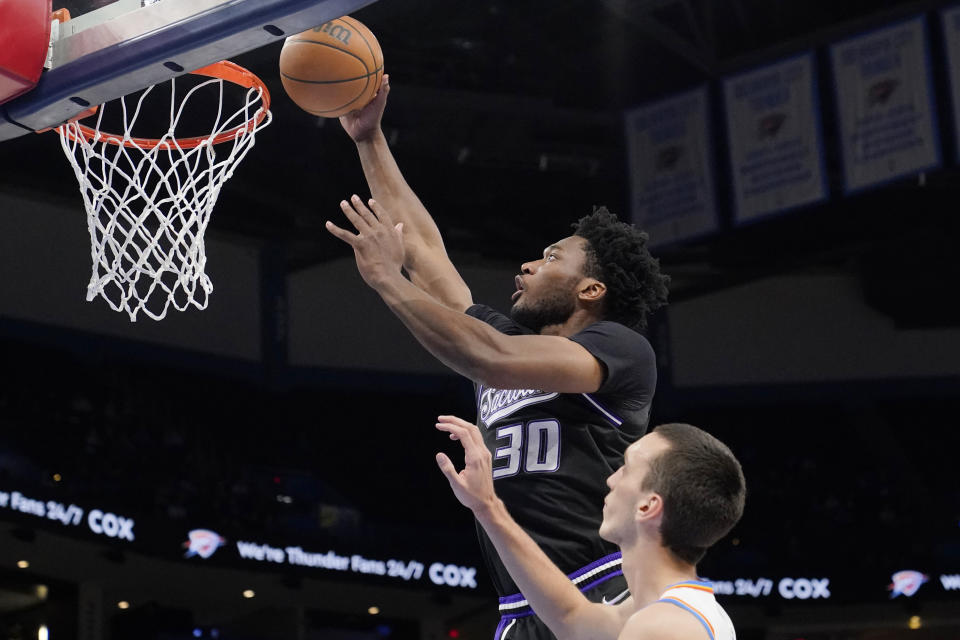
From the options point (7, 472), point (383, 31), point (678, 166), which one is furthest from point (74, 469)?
point (678, 166)

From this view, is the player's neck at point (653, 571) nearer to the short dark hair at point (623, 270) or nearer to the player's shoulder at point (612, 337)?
the player's shoulder at point (612, 337)

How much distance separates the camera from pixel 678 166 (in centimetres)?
1180

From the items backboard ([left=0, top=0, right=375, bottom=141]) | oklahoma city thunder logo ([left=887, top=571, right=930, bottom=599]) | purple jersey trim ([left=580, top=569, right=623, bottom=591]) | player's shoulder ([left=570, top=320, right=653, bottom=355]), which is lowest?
purple jersey trim ([left=580, top=569, right=623, bottom=591])

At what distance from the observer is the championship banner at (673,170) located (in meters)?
11.7

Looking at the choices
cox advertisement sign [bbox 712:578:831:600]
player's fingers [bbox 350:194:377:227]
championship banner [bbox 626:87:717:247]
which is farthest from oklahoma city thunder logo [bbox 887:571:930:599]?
player's fingers [bbox 350:194:377:227]

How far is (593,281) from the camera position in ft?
11.4

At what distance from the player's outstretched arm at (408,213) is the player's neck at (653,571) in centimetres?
146

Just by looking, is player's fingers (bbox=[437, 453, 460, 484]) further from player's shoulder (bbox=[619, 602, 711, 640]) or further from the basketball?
the basketball

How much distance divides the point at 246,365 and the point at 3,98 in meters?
12.2

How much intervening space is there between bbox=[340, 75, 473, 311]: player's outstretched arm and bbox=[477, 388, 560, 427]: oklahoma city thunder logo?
1.35 feet

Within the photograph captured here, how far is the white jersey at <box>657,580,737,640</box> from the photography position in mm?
2324

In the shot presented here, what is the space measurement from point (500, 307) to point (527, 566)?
14.1 metres

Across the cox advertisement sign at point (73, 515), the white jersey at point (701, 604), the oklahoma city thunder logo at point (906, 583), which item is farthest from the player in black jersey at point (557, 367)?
the oklahoma city thunder logo at point (906, 583)

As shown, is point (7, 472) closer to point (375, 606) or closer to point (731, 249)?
point (375, 606)
